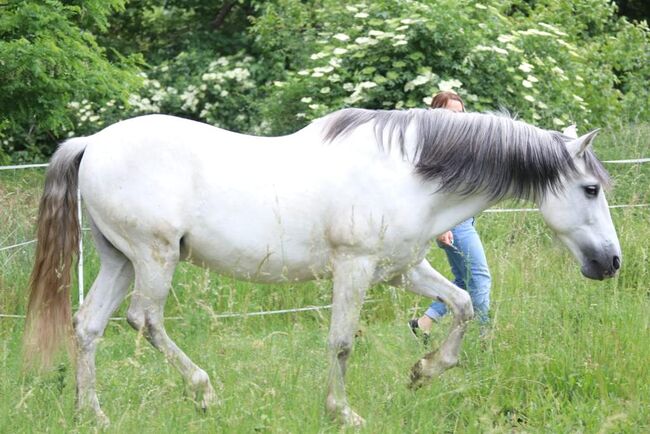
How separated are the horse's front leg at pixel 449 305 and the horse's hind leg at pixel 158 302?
1037 millimetres

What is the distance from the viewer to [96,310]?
5012mm

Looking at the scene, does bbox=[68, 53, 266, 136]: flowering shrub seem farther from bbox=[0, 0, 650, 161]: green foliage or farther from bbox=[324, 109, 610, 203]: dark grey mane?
bbox=[324, 109, 610, 203]: dark grey mane

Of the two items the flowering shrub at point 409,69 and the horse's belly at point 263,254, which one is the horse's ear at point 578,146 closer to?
the horse's belly at point 263,254

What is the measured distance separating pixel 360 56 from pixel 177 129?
17.6ft

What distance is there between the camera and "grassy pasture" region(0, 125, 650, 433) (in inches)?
171

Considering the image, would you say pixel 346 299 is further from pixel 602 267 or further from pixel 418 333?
pixel 602 267

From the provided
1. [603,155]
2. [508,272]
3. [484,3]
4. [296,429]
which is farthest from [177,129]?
[484,3]

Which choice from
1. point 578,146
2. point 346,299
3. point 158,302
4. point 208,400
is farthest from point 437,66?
point 208,400

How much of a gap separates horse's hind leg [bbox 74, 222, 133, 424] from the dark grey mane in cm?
128

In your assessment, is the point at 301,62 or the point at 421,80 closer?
the point at 421,80

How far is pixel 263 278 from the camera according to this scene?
16.3 feet

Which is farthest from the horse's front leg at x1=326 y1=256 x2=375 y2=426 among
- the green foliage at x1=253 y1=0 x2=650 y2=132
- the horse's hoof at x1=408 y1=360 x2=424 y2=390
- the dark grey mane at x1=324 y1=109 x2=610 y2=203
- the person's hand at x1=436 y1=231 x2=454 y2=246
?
the green foliage at x1=253 y1=0 x2=650 y2=132

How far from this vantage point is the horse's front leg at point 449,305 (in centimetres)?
488

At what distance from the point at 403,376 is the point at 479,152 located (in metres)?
1.14
